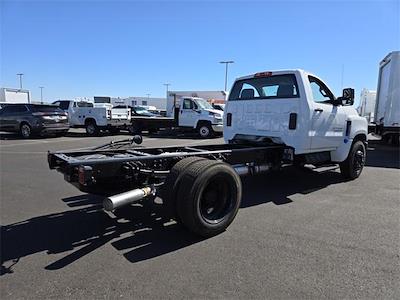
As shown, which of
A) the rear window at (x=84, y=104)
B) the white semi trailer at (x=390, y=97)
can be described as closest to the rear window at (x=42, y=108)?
the rear window at (x=84, y=104)

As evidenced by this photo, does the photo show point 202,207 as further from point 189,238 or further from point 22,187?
point 22,187

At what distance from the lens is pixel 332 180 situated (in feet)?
24.9

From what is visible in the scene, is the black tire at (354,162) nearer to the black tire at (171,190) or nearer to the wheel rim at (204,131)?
the black tire at (171,190)

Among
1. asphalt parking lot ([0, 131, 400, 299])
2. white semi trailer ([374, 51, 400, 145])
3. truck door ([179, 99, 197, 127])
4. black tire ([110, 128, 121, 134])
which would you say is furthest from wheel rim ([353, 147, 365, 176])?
black tire ([110, 128, 121, 134])

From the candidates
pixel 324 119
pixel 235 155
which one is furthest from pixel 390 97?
pixel 235 155

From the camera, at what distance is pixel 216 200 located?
4535 mm

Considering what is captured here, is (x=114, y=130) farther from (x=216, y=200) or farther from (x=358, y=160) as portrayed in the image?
(x=216, y=200)

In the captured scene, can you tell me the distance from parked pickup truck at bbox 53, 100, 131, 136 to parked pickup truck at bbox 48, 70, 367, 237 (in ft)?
42.4

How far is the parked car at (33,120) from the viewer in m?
16.7

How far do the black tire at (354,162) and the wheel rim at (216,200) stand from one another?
13.4 ft

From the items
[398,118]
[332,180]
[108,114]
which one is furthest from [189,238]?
[108,114]

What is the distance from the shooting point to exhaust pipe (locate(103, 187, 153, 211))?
361cm

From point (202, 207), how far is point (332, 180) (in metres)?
4.35

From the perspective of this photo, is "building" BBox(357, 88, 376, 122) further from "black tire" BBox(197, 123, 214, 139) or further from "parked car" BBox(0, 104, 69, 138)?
"parked car" BBox(0, 104, 69, 138)
